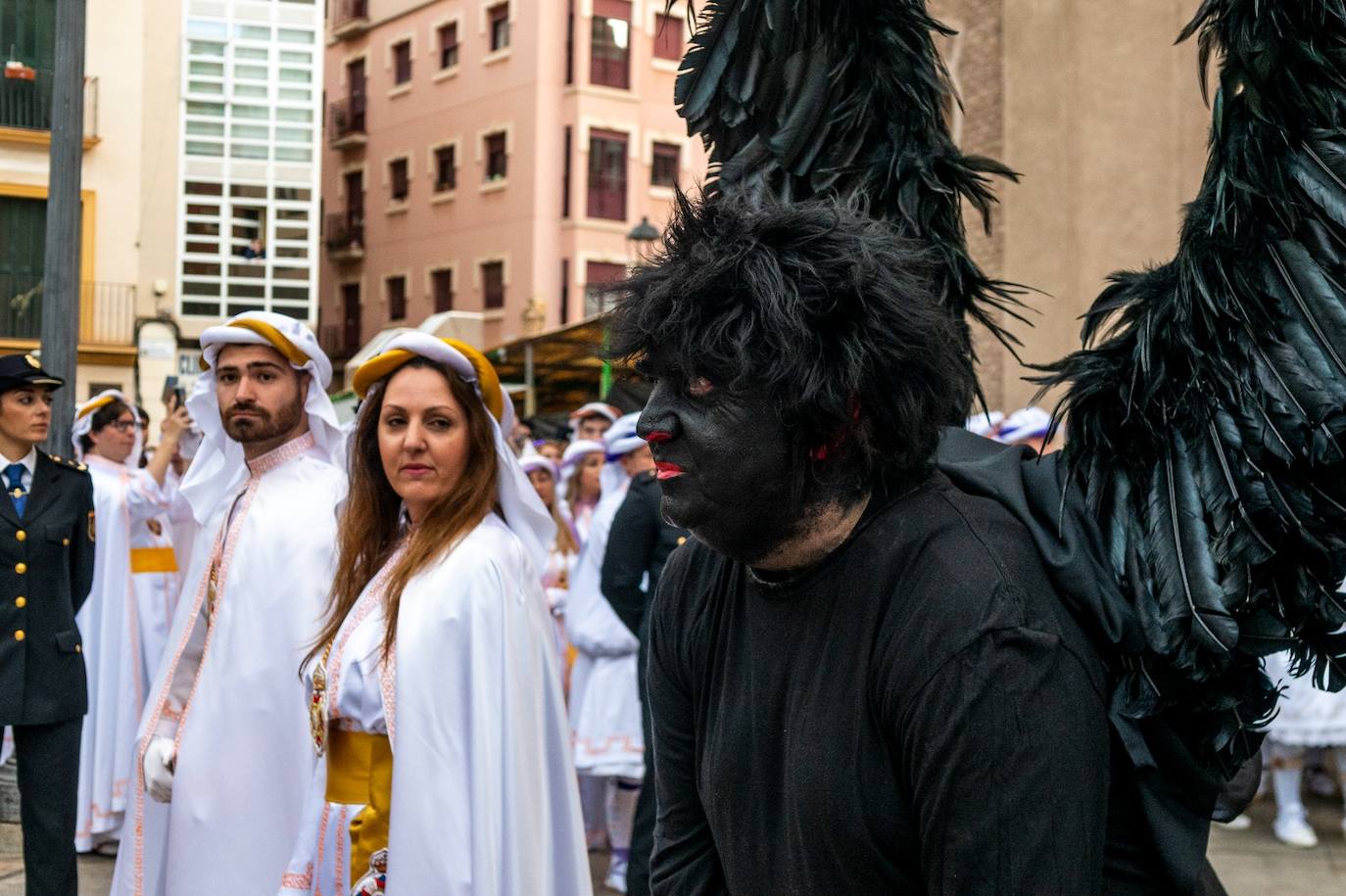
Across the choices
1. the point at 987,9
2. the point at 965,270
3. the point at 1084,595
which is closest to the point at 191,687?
the point at 965,270

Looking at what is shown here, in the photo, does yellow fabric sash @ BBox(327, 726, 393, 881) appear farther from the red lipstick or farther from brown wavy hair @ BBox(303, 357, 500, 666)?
the red lipstick

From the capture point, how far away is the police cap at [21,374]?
20.3ft

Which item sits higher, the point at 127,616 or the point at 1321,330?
the point at 1321,330

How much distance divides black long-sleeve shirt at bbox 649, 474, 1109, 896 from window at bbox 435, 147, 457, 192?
3699 cm

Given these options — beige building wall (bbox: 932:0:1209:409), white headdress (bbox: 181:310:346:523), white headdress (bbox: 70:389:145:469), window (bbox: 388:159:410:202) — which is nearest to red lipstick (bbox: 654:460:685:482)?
white headdress (bbox: 181:310:346:523)

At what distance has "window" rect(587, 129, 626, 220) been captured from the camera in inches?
1438

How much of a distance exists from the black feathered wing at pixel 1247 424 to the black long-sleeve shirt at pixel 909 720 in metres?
0.12

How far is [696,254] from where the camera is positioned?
1855mm

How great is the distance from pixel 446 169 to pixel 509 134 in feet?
9.60

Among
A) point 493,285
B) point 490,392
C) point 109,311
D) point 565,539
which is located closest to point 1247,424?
point 490,392

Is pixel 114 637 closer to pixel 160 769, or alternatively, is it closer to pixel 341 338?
pixel 160 769

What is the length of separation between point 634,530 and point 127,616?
3.34 metres

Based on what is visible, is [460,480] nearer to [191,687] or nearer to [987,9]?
[191,687]

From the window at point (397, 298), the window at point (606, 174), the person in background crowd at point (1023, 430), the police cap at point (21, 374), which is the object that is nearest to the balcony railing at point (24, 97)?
the police cap at point (21, 374)
